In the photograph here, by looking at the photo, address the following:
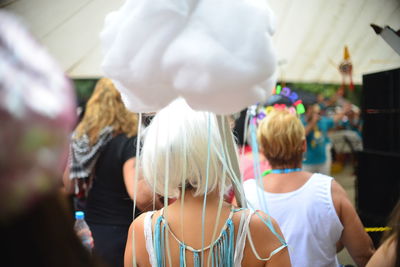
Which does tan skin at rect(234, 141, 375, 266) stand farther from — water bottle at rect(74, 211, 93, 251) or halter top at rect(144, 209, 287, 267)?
water bottle at rect(74, 211, 93, 251)

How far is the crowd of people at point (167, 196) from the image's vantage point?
0.99 ft

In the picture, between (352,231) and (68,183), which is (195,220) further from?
(68,183)

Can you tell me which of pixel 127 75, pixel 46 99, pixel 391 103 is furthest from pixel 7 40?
pixel 391 103

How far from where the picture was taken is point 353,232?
1342 mm

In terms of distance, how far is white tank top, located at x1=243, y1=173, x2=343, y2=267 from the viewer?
1.34 meters

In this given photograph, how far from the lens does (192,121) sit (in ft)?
2.92

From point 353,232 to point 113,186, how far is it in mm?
1023

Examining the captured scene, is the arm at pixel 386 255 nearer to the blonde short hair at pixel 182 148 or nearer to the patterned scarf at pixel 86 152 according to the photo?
the blonde short hair at pixel 182 148

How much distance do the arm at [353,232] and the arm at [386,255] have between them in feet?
1.61

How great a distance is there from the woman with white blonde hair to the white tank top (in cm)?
42

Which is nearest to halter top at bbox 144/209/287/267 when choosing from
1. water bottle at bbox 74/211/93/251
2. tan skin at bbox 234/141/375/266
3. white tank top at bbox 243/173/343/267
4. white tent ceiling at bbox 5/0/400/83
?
water bottle at bbox 74/211/93/251

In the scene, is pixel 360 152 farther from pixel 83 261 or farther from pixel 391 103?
pixel 83 261

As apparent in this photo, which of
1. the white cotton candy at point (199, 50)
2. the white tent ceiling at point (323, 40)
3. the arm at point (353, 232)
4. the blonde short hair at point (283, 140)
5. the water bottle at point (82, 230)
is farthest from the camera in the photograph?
the white tent ceiling at point (323, 40)

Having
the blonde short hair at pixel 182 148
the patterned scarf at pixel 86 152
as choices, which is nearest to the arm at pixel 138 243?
the blonde short hair at pixel 182 148
